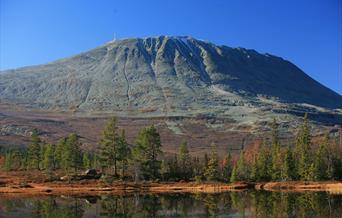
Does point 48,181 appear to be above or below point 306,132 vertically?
below

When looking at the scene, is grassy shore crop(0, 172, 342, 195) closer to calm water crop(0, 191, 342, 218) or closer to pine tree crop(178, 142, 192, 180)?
pine tree crop(178, 142, 192, 180)

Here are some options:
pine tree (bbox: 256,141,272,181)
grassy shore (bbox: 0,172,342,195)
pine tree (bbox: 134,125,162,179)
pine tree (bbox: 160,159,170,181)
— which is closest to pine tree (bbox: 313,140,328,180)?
grassy shore (bbox: 0,172,342,195)

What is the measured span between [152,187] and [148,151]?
516 inches

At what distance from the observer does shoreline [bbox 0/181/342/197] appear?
92500 mm

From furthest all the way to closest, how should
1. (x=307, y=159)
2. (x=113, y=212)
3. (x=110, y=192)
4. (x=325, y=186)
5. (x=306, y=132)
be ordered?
1. (x=306, y=132)
2. (x=307, y=159)
3. (x=325, y=186)
4. (x=110, y=192)
5. (x=113, y=212)

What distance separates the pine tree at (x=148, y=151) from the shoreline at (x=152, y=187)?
23.8ft

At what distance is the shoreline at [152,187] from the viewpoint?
92500 mm

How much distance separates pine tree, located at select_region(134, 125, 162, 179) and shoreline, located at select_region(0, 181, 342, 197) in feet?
23.8

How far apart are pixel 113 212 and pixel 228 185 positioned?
171 feet

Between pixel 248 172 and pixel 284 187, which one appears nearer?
pixel 284 187

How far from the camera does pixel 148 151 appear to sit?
110 metres

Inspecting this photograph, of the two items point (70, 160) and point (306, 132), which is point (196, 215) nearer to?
point (70, 160)

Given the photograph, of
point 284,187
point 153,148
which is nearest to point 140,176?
point 153,148

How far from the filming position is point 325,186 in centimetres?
9688
